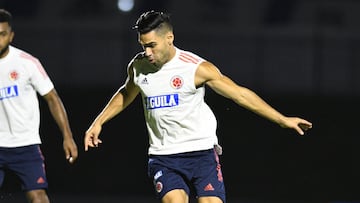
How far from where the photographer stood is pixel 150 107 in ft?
26.5

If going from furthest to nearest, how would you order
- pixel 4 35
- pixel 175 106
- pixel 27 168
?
pixel 27 168 → pixel 4 35 → pixel 175 106

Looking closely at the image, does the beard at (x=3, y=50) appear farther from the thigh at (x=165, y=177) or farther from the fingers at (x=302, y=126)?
the fingers at (x=302, y=126)

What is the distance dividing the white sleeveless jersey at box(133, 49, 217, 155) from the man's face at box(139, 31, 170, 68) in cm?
15

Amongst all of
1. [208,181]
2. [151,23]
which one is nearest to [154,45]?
[151,23]

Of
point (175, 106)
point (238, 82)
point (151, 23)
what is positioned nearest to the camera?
point (151, 23)

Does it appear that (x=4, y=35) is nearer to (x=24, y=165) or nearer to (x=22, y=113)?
(x=22, y=113)

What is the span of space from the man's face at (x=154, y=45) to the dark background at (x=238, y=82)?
486cm

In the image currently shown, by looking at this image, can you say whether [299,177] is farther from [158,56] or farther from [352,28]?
[158,56]

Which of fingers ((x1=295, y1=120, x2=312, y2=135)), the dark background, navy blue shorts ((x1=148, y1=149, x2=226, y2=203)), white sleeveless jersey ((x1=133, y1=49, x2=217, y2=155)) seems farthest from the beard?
the dark background

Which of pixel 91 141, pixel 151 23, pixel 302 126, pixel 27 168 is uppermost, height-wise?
pixel 151 23

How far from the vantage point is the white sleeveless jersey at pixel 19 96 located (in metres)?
9.03

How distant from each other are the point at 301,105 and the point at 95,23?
3.80 m

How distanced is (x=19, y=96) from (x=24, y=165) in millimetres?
557

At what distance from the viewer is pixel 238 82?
14516 mm
